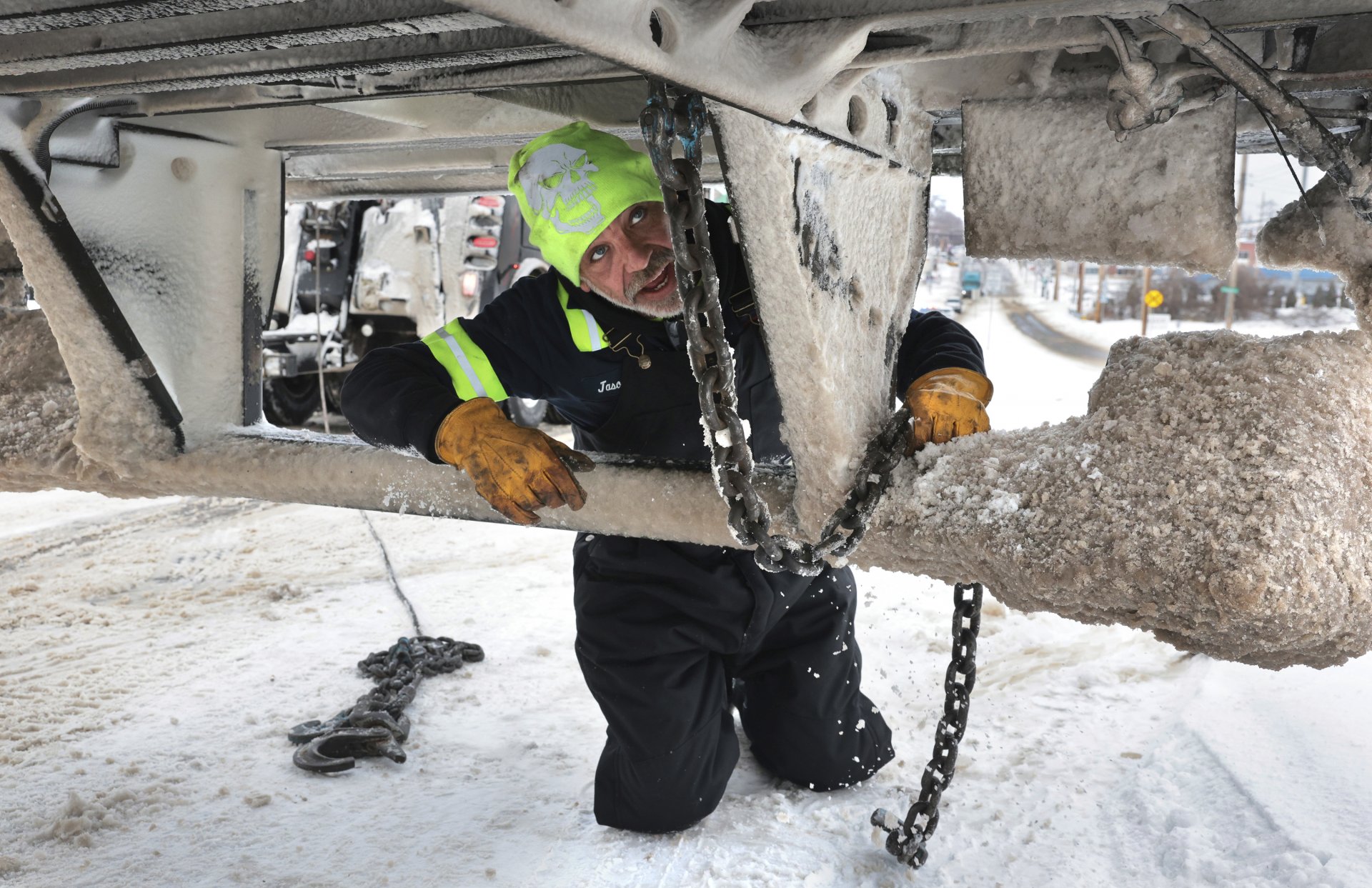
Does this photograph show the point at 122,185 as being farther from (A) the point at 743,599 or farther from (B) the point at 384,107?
(A) the point at 743,599

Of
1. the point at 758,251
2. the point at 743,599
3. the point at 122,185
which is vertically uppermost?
the point at 122,185

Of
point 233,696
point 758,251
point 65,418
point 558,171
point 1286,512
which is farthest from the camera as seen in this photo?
point 233,696

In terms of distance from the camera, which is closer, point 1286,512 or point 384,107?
point 1286,512

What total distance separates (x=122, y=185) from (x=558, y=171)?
0.95 m

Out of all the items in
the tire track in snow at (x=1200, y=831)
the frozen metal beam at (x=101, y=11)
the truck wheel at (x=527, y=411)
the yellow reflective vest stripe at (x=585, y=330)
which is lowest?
the tire track in snow at (x=1200, y=831)

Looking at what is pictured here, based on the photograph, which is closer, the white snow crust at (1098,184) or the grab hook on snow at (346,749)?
the white snow crust at (1098,184)

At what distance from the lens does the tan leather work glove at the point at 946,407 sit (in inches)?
65.5

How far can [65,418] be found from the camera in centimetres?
222

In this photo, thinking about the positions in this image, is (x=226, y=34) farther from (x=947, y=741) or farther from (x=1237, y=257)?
(x=1237, y=257)

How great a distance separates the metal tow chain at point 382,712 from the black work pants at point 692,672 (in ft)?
2.14

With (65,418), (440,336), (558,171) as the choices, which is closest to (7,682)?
(65,418)

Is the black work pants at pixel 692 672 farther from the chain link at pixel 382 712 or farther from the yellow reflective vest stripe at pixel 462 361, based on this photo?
the chain link at pixel 382 712

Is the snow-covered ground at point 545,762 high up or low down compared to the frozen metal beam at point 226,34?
down

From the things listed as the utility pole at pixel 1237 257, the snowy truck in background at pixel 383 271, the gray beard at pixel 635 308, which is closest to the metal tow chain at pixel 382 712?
the gray beard at pixel 635 308
